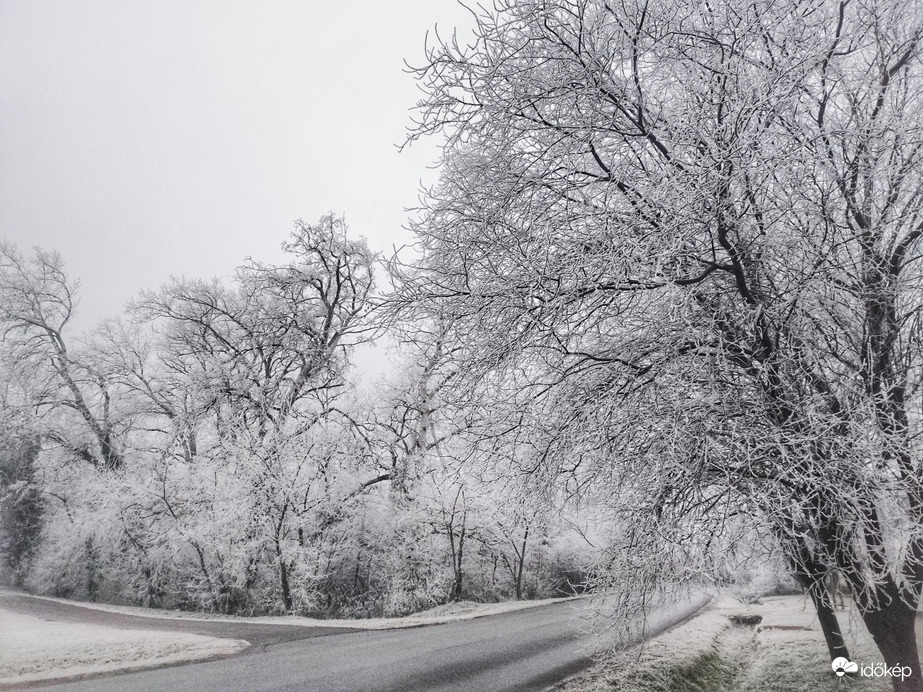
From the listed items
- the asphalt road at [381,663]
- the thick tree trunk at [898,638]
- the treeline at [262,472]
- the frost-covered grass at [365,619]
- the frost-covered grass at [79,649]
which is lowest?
the frost-covered grass at [365,619]

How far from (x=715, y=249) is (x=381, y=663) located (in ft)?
19.1

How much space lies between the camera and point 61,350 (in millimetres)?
8164

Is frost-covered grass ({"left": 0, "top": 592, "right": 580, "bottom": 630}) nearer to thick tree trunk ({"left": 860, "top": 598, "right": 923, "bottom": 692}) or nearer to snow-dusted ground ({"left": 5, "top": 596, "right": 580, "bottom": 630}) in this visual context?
snow-dusted ground ({"left": 5, "top": 596, "right": 580, "bottom": 630})

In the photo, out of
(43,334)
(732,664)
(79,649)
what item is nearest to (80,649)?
(79,649)

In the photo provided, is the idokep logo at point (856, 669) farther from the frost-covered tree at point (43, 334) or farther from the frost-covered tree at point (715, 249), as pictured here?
the frost-covered tree at point (43, 334)

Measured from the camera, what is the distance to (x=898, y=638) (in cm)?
404

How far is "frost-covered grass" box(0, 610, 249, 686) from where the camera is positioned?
15.7 ft

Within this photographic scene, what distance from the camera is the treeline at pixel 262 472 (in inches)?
484

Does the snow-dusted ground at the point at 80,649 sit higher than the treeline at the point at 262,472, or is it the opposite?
the treeline at the point at 262,472

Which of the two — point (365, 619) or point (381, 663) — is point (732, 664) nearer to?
point (381, 663)

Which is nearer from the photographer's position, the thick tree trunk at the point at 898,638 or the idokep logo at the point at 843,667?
the thick tree trunk at the point at 898,638

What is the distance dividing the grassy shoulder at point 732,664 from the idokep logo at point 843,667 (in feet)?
0.33

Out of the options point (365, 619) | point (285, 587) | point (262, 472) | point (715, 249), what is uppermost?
point (715, 249)

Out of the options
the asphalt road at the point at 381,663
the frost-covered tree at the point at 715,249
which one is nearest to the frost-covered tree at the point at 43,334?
the asphalt road at the point at 381,663
